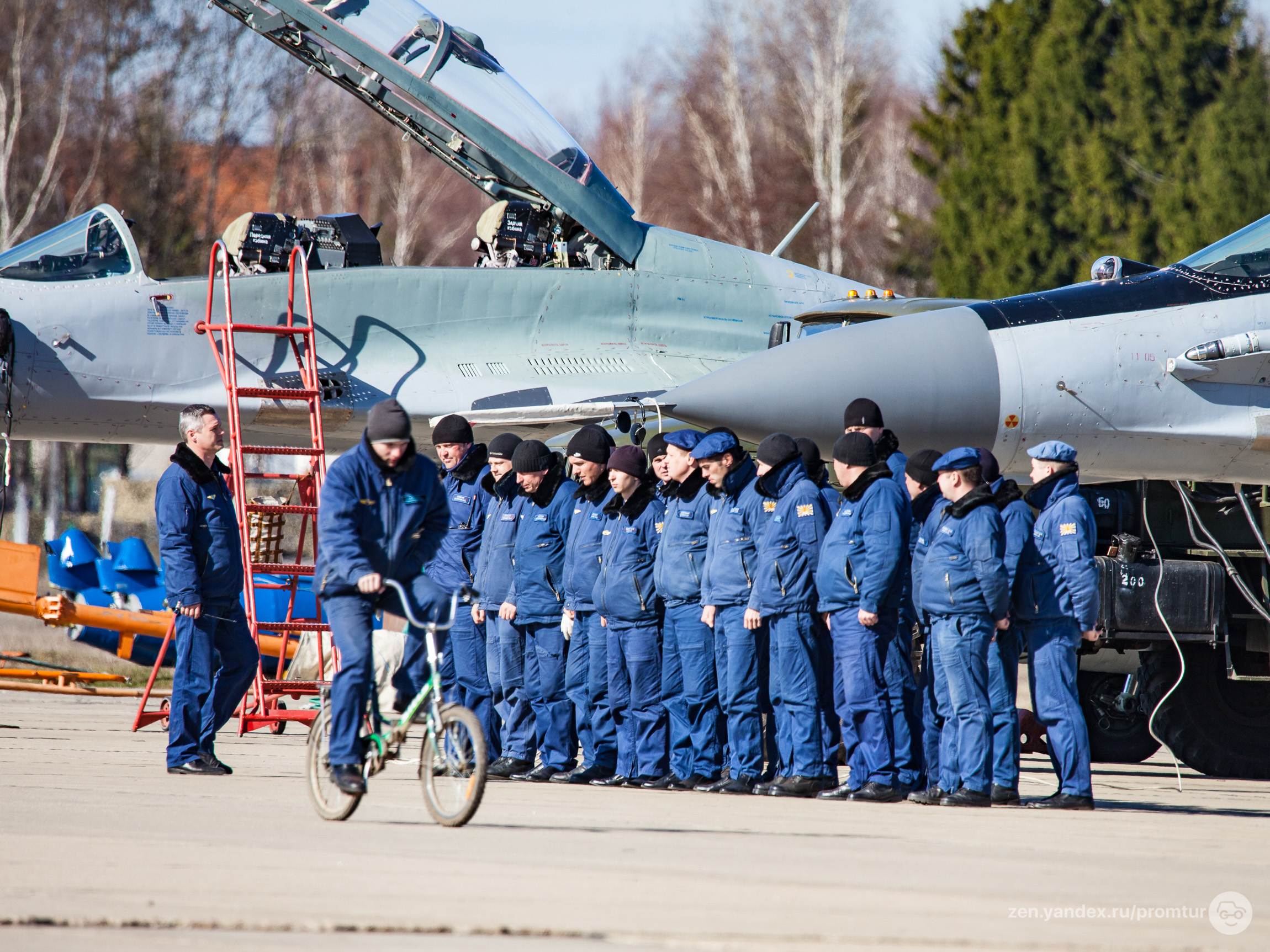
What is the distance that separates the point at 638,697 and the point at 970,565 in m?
1.91

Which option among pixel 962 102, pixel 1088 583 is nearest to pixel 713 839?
pixel 1088 583

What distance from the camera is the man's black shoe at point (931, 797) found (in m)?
6.93

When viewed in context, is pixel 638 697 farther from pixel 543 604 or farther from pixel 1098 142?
pixel 1098 142

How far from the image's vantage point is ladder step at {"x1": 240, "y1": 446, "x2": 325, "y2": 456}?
9227 mm

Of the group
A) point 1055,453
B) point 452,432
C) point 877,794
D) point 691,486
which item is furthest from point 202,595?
point 1055,453

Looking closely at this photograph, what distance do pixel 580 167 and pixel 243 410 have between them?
119 inches

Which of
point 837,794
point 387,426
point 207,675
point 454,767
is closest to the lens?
point 454,767

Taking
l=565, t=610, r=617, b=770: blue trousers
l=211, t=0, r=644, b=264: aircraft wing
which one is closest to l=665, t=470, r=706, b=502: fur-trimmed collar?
l=565, t=610, r=617, b=770: blue trousers

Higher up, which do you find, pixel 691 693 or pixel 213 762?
pixel 691 693

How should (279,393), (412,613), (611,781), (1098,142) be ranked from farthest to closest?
(1098,142) < (279,393) < (611,781) < (412,613)

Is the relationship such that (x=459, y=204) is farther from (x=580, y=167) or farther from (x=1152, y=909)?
(x=1152, y=909)

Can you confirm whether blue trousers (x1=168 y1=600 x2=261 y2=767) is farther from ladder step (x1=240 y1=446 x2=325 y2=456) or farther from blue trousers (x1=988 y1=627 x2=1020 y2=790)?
blue trousers (x1=988 y1=627 x2=1020 y2=790)

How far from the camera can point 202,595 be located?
293 inches

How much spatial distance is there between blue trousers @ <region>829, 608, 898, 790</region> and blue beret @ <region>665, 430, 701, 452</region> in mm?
1313
